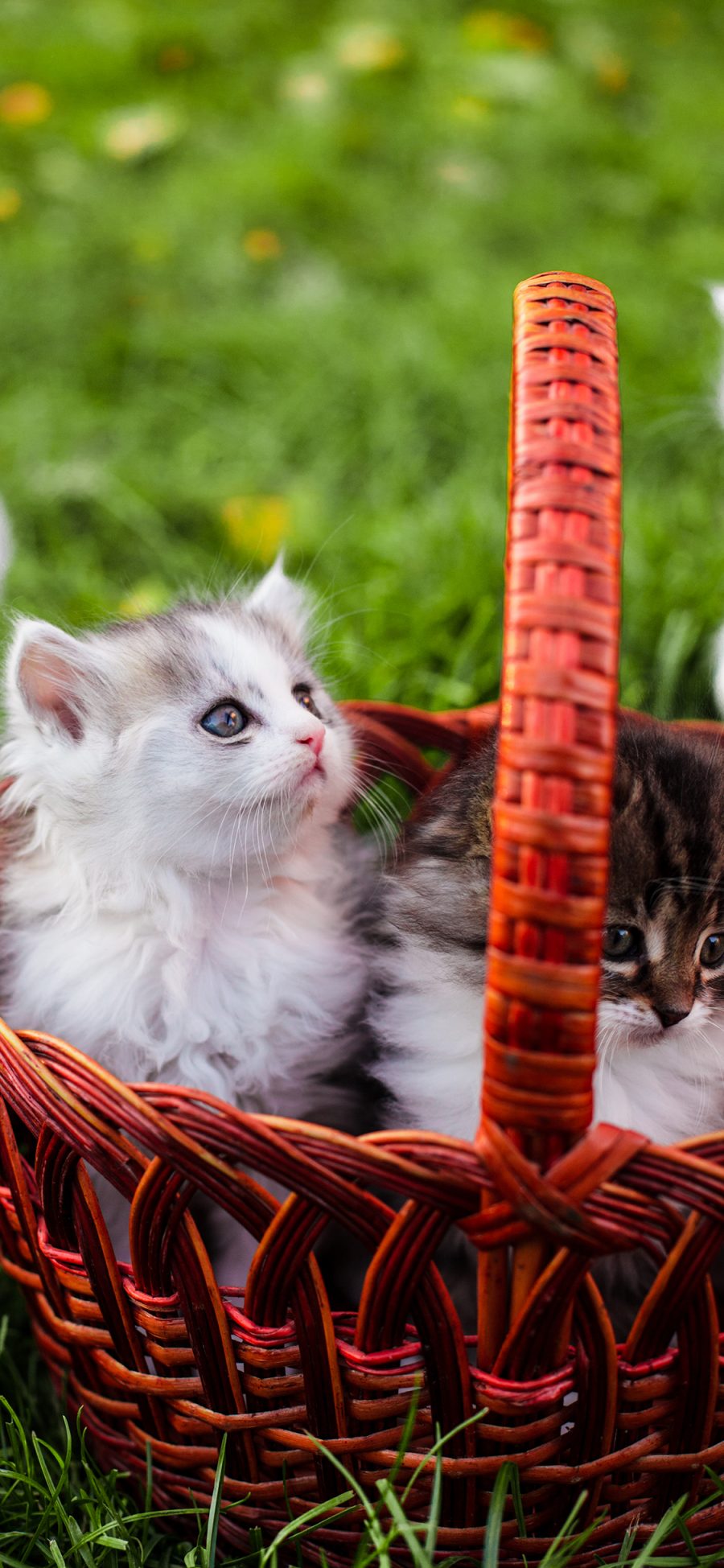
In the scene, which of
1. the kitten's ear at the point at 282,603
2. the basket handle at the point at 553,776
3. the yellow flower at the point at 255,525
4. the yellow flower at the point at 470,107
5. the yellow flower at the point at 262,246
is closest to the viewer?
the basket handle at the point at 553,776

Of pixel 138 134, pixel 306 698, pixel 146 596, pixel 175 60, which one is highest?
pixel 175 60

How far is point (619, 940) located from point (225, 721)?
47cm

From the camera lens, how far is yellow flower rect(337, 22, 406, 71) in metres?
4.50

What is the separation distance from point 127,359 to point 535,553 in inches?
111

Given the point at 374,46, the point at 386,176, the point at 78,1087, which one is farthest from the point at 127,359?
the point at 78,1087

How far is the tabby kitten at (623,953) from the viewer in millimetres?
1174

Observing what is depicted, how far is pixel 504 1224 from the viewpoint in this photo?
93 cm

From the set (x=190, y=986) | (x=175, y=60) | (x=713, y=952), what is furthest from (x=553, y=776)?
(x=175, y=60)

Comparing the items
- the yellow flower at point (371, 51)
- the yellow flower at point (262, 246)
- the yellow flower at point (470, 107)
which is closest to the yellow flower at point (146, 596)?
the yellow flower at point (262, 246)

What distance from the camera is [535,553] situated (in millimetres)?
875

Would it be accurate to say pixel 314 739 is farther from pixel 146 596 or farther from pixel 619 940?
pixel 146 596

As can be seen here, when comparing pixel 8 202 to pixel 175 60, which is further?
pixel 175 60

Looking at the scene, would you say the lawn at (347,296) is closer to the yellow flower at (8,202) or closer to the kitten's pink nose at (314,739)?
the yellow flower at (8,202)

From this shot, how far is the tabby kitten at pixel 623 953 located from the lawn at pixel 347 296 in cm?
55
